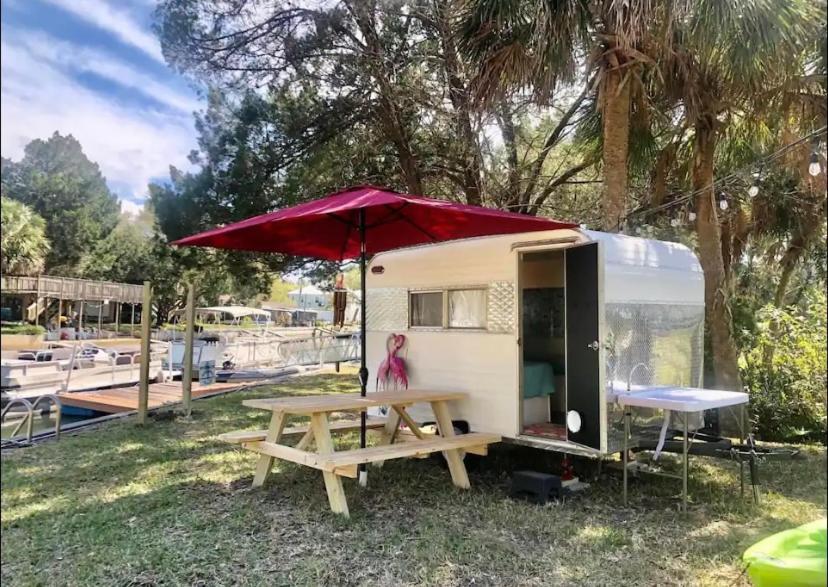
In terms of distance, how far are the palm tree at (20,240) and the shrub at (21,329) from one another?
0.46 ft

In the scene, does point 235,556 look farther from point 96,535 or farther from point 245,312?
point 245,312

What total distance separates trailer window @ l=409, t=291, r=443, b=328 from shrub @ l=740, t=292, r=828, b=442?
9.68 ft

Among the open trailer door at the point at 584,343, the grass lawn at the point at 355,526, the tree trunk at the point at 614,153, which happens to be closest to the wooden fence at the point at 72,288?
the grass lawn at the point at 355,526

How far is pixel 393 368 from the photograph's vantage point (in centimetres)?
655

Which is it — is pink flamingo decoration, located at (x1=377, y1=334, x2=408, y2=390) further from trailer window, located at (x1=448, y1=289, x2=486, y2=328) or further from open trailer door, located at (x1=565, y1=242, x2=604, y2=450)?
open trailer door, located at (x1=565, y1=242, x2=604, y2=450)

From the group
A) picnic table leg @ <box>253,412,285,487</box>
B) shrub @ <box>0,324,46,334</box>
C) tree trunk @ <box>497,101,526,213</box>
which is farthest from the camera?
tree trunk @ <box>497,101,526,213</box>

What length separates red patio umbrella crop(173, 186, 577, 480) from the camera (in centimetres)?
445

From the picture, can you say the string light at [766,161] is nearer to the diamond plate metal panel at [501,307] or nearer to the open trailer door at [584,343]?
the open trailer door at [584,343]

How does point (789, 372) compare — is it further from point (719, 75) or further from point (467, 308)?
point (467, 308)

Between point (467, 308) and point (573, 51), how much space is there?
115 inches

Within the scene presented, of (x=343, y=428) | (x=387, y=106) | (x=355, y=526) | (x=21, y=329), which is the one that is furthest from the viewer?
(x=387, y=106)

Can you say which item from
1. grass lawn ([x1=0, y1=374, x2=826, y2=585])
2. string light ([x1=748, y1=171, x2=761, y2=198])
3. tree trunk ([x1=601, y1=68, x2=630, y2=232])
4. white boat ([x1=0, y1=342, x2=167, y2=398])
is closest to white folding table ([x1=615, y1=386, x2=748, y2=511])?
grass lawn ([x1=0, y1=374, x2=826, y2=585])

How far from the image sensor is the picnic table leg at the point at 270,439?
16.7ft

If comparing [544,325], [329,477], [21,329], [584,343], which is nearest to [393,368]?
[544,325]
